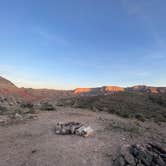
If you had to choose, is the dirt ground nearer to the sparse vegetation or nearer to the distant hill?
the sparse vegetation

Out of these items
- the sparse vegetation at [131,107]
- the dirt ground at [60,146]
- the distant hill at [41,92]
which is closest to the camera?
the dirt ground at [60,146]

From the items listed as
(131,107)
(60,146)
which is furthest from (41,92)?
(60,146)

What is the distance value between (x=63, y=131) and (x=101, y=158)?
294cm

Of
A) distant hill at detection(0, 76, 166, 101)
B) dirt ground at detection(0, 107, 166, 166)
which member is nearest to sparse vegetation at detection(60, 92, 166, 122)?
dirt ground at detection(0, 107, 166, 166)

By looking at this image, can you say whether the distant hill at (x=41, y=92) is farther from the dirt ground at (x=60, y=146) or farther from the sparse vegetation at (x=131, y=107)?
the dirt ground at (x=60, y=146)

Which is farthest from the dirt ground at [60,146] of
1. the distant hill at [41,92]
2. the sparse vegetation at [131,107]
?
the distant hill at [41,92]

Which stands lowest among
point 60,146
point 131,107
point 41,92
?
point 60,146

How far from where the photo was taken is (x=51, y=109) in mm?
17359

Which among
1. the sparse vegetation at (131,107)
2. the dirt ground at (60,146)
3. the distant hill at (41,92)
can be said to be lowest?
the dirt ground at (60,146)

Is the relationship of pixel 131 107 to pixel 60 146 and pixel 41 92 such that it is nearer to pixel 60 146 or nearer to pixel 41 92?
pixel 60 146

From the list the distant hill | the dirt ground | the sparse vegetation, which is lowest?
the dirt ground

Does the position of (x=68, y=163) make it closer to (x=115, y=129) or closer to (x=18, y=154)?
(x=18, y=154)

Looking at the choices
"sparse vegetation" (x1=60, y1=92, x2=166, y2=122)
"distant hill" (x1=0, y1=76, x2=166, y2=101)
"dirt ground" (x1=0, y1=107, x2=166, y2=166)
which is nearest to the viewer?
"dirt ground" (x1=0, y1=107, x2=166, y2=166)

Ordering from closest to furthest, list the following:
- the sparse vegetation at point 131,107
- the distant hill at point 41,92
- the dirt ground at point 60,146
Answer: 1. the dirt ground at point 60,146
2. the sparse vegetation at point 131,107
3. the distant hill at point 41,92
